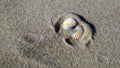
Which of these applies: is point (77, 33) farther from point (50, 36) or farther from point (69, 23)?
point (50, 36)

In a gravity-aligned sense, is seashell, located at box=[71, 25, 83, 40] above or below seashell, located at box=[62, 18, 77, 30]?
below

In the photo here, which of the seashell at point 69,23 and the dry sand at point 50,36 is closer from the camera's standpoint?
the dry sand at point 50,36

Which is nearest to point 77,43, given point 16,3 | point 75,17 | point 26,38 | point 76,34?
point 76,34

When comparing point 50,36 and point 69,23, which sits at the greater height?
point 69,23

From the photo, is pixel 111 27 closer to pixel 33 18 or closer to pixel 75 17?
pixel 75 17

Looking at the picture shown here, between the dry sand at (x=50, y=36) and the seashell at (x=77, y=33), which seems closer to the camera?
the dry sand at (x=50, y=36)

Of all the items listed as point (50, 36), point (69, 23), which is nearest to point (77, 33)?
point (69, 23)

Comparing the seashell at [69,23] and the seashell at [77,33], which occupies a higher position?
the seashell at [69,23]

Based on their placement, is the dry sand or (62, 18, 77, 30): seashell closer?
the dry sand
